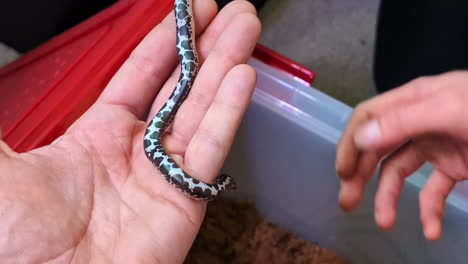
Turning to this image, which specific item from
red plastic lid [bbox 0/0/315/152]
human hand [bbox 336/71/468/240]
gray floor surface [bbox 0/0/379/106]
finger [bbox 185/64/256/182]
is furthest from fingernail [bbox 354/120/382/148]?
gray floor surface [bbox 0/0/379/106]

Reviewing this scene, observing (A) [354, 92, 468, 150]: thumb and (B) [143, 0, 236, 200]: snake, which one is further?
(B) [143, 0, 236, 200]: snake

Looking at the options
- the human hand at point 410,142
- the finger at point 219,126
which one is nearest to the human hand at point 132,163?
the finger at point 219,126

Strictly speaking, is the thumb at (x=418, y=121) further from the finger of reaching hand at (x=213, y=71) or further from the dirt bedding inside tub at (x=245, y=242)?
the dirt bedding inside tub at (x=245, y=242)

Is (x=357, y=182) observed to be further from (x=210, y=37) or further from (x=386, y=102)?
(x=210, y=37)

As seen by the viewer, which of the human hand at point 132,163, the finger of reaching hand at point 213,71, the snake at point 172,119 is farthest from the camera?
the finger of reaching hand at point 213,71

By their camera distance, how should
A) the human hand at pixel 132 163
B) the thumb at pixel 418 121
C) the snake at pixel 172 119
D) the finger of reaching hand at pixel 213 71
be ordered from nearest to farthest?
the thumb at pixel 418 121
the human hand at pixel 132 163
the snake at pixel 172 119
the finger of reaching hand at pixel 213 71

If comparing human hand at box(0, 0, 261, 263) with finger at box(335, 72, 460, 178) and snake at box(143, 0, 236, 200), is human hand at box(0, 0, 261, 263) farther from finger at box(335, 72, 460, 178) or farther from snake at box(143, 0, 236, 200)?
finger at box(335, 72, 460, 178)

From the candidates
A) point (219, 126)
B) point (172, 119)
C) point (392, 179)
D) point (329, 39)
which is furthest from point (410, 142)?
point (329, 39)
